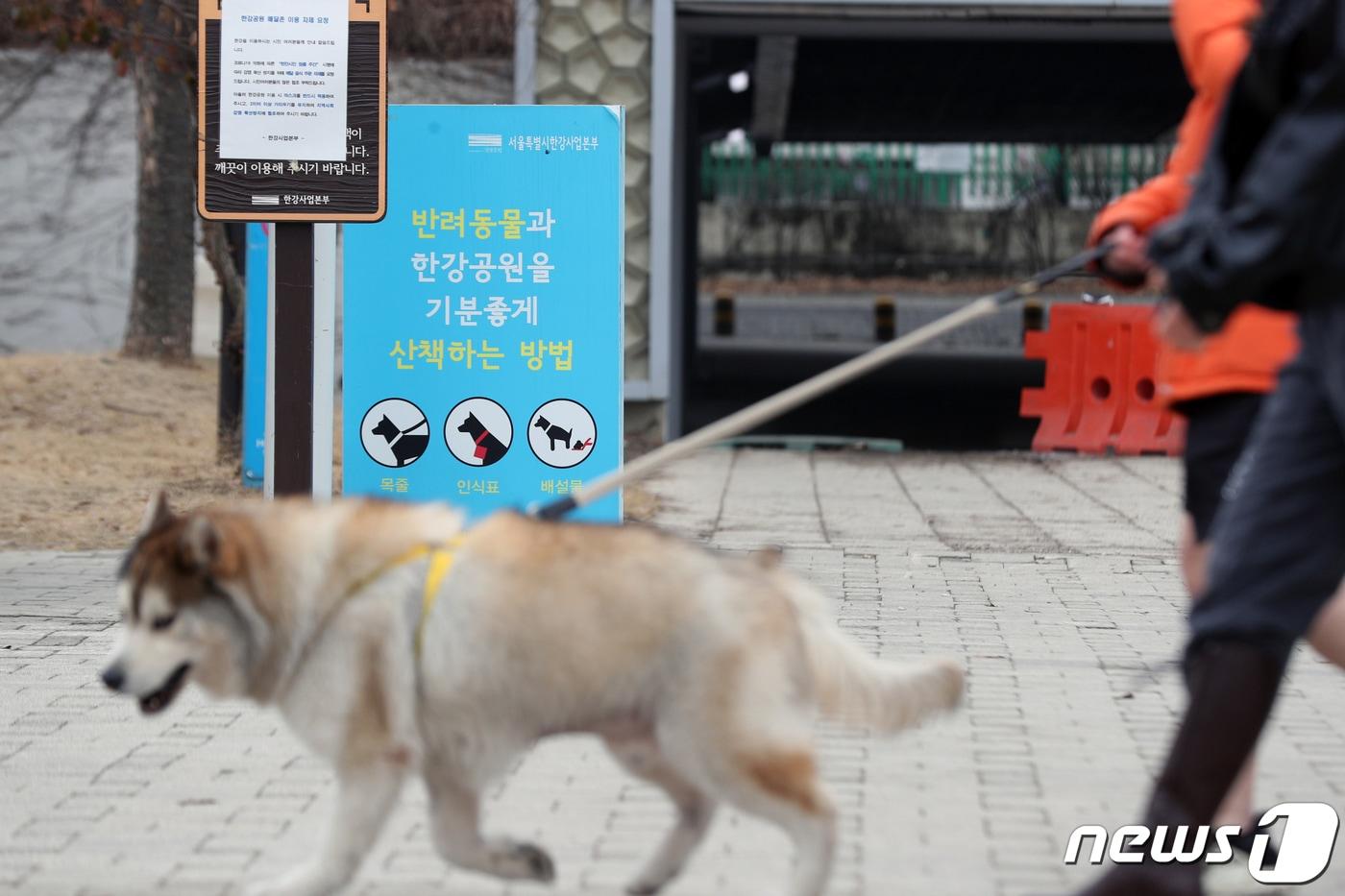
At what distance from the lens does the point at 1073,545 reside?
913 cm

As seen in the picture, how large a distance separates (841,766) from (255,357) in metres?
6.10

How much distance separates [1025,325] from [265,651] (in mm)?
27793

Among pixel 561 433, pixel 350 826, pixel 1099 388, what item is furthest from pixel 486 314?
pixel 1099 388

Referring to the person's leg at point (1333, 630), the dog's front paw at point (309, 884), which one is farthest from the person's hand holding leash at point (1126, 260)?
the dog's front paw at point (309, 884)

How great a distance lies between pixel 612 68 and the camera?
1332 centimetres

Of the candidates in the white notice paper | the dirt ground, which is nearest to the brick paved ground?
the dirt ground

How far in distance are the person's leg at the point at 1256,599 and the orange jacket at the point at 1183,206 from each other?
438 millimetres

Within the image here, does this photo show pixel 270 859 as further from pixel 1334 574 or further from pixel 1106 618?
pixel 1106 618

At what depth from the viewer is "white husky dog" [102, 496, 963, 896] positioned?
136 inches

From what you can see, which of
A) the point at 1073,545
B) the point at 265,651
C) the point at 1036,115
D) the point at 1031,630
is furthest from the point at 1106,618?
the point at 1036,115

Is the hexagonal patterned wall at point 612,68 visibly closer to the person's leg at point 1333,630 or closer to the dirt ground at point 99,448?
the dirt ground at point 99,448

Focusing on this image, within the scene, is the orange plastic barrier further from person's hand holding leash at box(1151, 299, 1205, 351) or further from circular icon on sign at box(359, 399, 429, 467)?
person's hand holding leash at box(1151, 299, 1205, 351)

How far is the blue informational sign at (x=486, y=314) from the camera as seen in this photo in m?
8.14

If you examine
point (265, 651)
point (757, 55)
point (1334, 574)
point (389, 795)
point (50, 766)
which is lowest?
point (50, 766)
